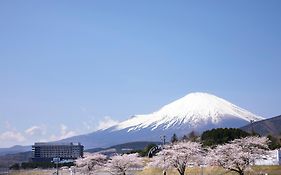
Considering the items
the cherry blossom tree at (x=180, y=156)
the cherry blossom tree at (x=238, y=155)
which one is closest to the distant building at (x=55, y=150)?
the cherry blossom tree at (x=180, y=156)

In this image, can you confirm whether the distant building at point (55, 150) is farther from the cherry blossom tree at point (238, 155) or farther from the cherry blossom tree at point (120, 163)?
the cherry blossom tree at point (238, 155)

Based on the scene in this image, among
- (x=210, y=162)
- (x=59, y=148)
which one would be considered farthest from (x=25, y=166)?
(x=210, y=162)

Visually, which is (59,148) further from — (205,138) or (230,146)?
(230,146)

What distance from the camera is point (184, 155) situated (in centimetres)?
4316

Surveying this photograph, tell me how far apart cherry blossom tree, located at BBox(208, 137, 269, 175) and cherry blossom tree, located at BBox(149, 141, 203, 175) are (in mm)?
2727

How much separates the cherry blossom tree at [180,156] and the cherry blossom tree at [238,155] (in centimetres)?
273

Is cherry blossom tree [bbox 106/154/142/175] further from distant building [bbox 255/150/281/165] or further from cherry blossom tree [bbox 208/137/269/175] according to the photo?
cherry blossom tree [bbox 208/137/269/175]

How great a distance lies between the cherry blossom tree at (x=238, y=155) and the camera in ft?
128

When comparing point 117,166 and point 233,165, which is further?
point 117,166

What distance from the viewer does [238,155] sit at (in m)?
39.2

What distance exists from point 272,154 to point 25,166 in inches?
2665

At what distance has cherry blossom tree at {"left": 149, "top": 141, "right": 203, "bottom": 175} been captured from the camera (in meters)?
43.2

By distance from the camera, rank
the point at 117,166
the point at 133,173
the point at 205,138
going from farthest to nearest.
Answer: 1. the point at 205,138
2. the point at 133,173
3. the point at 117,166

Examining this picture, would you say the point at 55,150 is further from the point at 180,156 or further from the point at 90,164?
the point at 180,156
